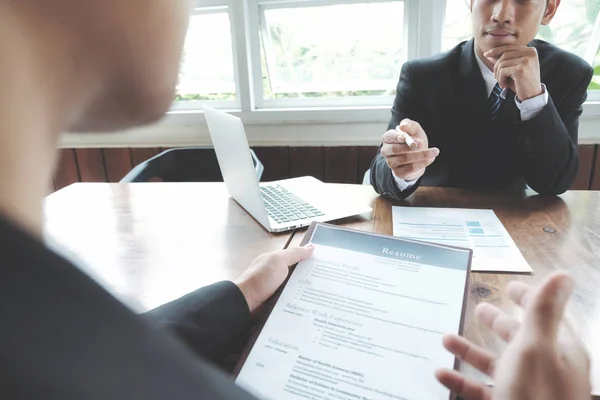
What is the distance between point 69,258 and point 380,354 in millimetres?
451

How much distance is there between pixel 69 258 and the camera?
211mm

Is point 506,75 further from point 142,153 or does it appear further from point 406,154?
point 142,153

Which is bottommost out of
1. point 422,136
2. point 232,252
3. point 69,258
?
point 232,252

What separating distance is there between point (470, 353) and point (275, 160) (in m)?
1.77

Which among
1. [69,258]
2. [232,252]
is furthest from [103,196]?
[69,258]

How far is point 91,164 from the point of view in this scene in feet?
7.94

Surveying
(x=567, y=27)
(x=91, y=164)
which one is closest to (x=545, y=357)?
(x=567, y=27)

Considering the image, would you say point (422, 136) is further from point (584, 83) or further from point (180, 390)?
point (180, 390)

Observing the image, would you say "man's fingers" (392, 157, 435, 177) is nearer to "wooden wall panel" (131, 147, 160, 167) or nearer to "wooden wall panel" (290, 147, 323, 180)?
"wooden wall panel" (290, 147, 323, 180)

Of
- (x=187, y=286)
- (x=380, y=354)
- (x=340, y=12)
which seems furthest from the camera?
(x=340, y=12)

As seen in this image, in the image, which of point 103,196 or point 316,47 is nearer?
point 103,196

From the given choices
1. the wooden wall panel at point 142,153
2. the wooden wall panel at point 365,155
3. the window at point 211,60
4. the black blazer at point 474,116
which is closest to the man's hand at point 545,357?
the black blazer at point 474,116

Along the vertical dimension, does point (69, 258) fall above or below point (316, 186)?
above

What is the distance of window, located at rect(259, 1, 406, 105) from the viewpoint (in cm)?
213
